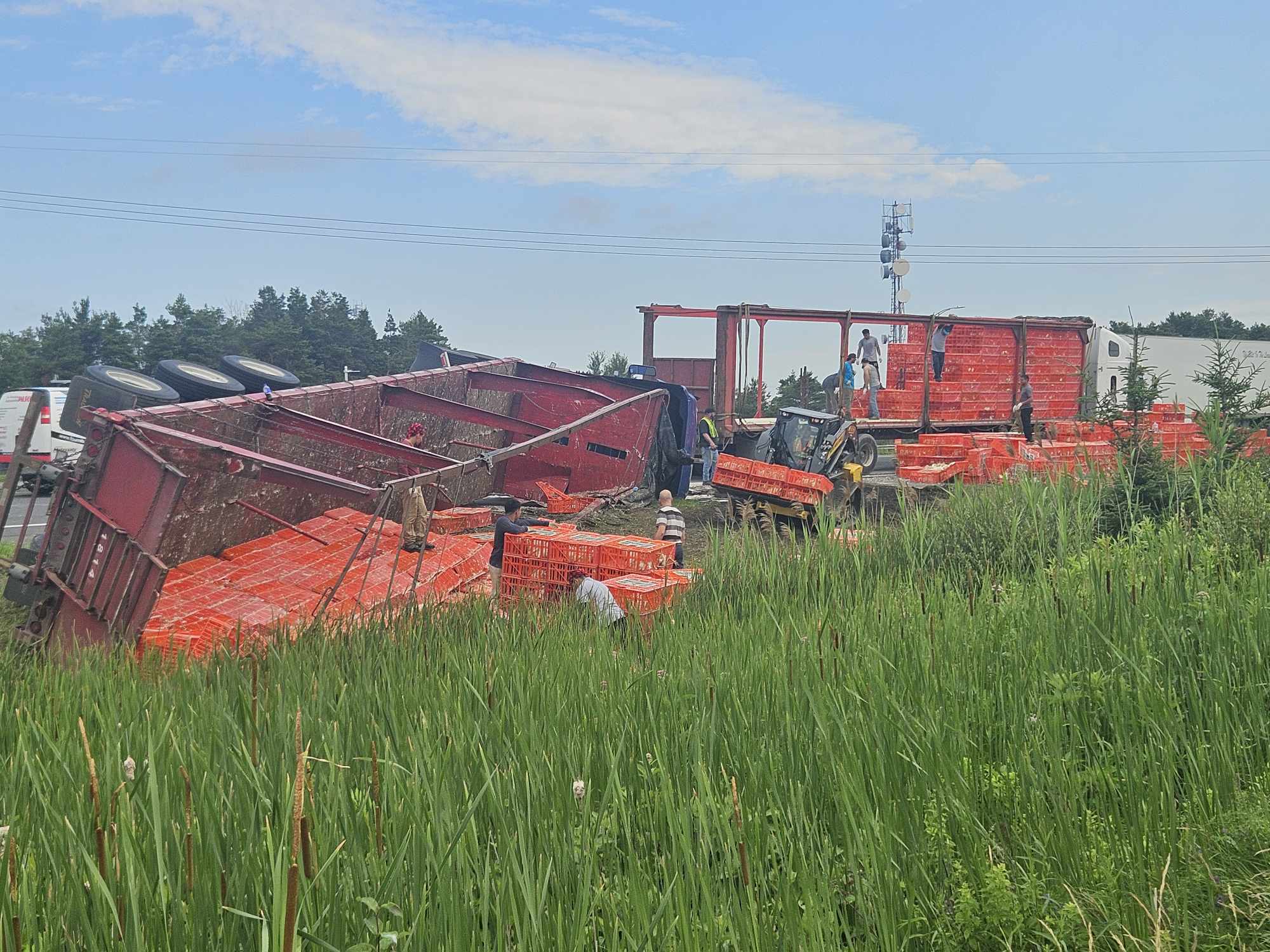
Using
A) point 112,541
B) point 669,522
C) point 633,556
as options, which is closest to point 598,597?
point 633,556

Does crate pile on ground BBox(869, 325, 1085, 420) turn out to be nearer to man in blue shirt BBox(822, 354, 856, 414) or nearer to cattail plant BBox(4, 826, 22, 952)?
man in blue shirt BBox(822, 354, 856, 414)

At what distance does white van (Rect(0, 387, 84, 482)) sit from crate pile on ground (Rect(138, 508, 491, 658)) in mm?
8593

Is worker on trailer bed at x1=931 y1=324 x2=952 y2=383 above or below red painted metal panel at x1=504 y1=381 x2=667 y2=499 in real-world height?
above

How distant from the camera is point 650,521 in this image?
51.2 feet

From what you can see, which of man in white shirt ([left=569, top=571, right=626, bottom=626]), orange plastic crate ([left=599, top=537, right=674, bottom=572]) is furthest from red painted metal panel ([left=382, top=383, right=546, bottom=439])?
man in white shirt ([left=569, top=571, right=626, bottom=626])

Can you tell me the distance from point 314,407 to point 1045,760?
1066cm

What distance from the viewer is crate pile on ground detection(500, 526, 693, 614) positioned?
813 centimetres

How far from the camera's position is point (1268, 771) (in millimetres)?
3121

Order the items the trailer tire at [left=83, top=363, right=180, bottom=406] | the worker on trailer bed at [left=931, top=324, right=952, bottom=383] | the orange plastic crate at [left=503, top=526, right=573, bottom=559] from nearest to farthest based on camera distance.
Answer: the orange plastic crate at [left=503, top=526, right=573, bottom=559]
the trailer tire at [left=83, top=363, right=180, bottom=406]
the worker on trailer bed at [left=931, top=324, right=952, bottom=383]

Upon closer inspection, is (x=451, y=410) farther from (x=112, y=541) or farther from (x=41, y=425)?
(x=41, y=425)

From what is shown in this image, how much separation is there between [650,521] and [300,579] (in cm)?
727

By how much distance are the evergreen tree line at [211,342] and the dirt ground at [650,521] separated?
1093 inches

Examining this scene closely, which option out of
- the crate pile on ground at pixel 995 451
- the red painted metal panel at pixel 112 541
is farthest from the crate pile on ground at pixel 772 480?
the red painted metal panel at pixel 112 541

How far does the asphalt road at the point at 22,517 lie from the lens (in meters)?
A: 15.3
